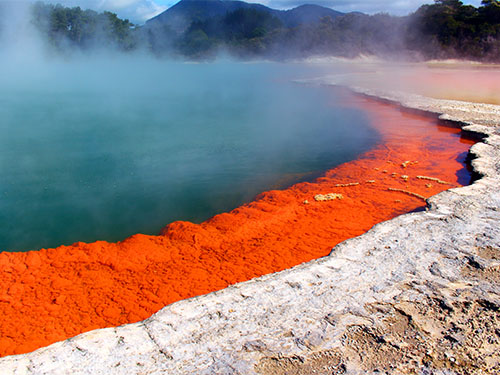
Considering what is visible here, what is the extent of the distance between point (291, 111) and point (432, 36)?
2561 centimetres

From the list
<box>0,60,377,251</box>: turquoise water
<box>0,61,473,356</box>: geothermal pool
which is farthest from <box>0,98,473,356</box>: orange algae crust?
<box>0,60,377,251</box>: turquoise water

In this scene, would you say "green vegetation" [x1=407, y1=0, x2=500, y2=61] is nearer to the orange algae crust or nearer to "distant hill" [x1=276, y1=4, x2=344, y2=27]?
the orange algae crust

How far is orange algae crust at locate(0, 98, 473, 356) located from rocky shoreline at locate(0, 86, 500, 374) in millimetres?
579

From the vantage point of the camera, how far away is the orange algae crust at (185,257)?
7.66ft

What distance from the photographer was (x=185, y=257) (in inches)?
116

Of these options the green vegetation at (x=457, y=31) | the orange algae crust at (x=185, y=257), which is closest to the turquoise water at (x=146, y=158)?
the orange algae crust at (x=185, y=257)

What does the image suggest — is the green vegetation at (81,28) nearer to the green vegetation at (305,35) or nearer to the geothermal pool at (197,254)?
the green vegetation at (305,35)

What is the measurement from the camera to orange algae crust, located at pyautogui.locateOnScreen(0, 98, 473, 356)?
7.66 ft

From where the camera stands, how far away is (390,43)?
3272 centimetres

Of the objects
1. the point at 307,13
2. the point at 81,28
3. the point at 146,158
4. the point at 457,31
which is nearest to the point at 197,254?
the point at 146,158

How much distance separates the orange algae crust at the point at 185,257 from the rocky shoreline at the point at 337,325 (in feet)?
1.90

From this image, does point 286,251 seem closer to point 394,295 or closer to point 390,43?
point 394,295

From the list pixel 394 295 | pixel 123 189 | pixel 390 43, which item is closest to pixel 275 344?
pixel 394 295

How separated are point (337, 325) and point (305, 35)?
38.4 meters
